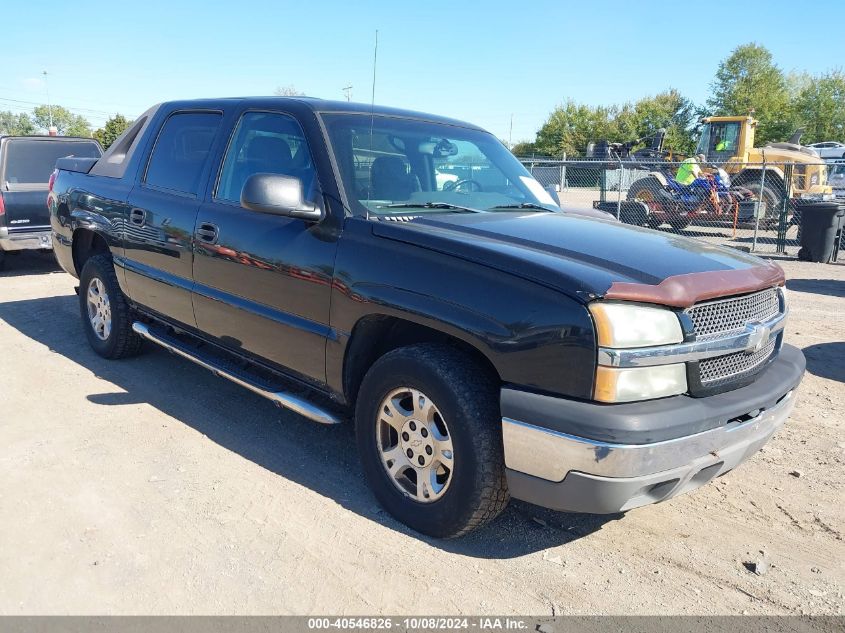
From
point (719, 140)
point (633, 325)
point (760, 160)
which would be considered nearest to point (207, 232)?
point (633, 325)

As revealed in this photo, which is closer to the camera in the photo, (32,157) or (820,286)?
(820,286)

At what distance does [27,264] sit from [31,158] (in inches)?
63.3

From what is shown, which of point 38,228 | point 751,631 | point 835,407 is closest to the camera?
point 751,631

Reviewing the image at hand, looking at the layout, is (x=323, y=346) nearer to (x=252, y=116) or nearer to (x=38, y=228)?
(x=252, y=116)

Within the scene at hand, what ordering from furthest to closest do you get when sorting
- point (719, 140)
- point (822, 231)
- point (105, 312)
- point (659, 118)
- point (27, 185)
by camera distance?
point (659, 118) → point (719, 140) → point (822, 231) → point (27, 185) → point (105, 312)

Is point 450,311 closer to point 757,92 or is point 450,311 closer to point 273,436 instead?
point 273,436

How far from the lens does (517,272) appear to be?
262cm

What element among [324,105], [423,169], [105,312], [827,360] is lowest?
[827,360]

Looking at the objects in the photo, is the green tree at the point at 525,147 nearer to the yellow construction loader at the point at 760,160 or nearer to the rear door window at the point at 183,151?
the yellow construction loader at the point at 760,160

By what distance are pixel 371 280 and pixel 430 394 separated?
1.99 feet

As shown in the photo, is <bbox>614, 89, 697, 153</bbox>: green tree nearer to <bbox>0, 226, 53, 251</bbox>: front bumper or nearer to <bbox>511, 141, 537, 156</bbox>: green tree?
<bbox>511, 141, 537, 156</bbox>: green tree

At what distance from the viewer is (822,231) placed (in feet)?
39.8

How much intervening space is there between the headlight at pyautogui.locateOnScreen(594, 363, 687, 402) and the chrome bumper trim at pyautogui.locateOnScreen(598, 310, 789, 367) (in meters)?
0.03

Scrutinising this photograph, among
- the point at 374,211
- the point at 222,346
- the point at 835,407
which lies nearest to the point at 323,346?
the point at 374,211
